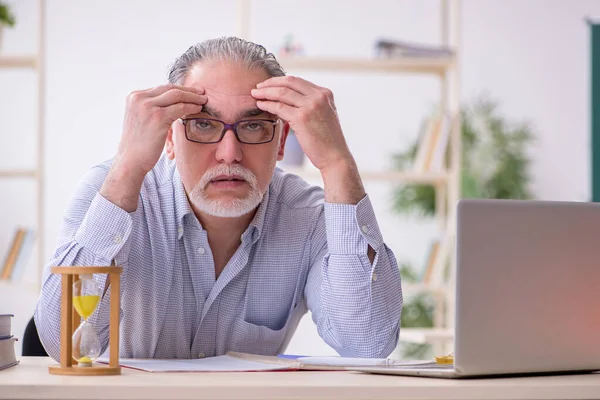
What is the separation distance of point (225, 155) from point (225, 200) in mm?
98

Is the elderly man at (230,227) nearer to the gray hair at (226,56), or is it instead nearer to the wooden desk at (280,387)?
the gray hair at (226,56)

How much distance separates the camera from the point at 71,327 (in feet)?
4.09

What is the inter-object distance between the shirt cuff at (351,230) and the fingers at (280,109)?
21 cm

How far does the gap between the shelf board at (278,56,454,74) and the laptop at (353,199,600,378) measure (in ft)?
8.76

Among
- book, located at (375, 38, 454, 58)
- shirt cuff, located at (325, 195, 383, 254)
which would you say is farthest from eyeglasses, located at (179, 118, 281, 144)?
book, located at (375, 38, 454, 58)

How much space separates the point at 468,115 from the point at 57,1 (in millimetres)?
2432

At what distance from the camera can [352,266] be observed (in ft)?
5.48

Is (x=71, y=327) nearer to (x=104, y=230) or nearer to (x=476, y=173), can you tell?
(x=104, y=230)

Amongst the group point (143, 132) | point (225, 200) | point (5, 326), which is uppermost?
point (143, 132)

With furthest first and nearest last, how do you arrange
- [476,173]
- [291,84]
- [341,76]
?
[341,76] < [476,173] < [291,84]

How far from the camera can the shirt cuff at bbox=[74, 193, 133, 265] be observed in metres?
1.50

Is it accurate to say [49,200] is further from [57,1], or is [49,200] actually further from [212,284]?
[212,284]

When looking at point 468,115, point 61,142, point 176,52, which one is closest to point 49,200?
point 61,142

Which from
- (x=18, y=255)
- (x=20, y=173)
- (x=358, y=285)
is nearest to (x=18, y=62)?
(x=20, y=173)
